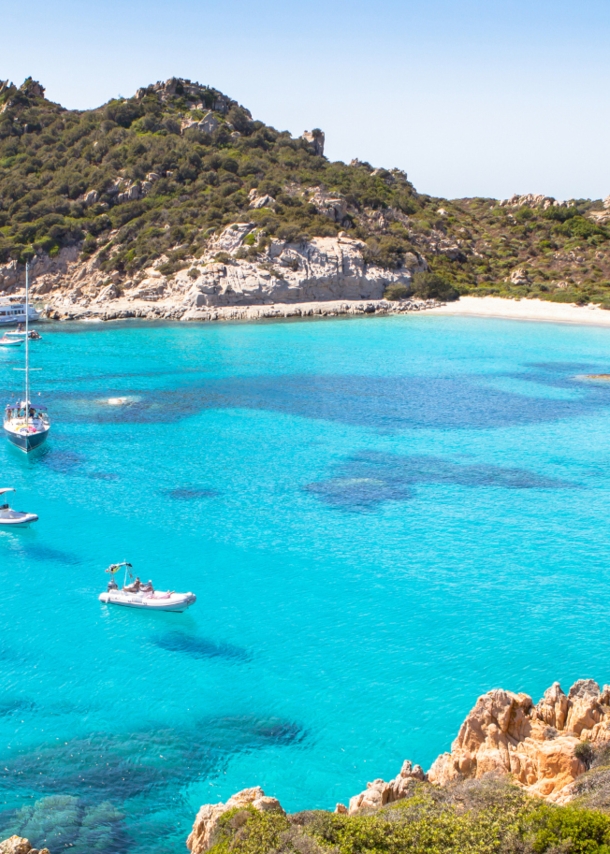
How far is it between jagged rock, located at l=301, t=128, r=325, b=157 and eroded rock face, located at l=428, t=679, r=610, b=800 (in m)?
130

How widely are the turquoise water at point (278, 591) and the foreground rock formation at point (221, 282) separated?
1556 inches

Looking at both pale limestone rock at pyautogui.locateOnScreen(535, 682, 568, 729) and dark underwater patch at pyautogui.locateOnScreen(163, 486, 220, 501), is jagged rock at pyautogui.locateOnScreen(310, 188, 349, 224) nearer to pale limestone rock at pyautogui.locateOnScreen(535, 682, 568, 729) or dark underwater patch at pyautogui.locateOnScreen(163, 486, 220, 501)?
dark underwater patch at pyautogui.locateOnScreen(163, 486, 220, 501)

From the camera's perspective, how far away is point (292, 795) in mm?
19219

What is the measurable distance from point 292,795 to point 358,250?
9174 centimetres

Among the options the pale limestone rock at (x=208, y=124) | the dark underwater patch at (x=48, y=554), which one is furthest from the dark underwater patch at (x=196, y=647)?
the pale limestone rock at (x=208, y=124)

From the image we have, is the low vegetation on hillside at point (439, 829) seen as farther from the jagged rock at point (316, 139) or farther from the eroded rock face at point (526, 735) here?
the jagged rock at point (316, 139)

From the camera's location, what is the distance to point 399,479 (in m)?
40.8

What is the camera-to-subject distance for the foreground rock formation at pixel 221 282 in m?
96.8

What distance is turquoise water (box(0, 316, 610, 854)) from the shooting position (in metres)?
20.0

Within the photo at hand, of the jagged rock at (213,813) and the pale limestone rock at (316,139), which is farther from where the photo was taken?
the pale limestone rock at (316,139)

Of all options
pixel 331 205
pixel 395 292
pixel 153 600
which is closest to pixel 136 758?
pixel 153 600

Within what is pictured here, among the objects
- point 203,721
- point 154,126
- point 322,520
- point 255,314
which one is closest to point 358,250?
point 255,314

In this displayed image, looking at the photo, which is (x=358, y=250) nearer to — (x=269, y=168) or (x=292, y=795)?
(x=269, y=168)

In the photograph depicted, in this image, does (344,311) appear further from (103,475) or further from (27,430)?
(103,475)
